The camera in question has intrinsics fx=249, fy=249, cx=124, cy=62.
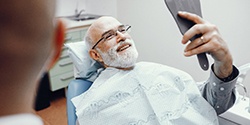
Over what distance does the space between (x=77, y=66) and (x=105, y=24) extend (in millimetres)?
349

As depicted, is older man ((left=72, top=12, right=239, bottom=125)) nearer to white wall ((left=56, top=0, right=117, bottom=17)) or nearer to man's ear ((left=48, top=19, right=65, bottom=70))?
man's ear ((left=48, top=19, right=65, bottom=70))

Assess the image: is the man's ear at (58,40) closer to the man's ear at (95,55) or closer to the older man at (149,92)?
the older man at (149,92)

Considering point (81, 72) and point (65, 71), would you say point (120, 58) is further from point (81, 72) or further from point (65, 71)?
point (65, 71)

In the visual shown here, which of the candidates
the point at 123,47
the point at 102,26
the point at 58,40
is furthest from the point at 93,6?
the point at 58,40

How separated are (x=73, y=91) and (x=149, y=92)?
0.47 meters

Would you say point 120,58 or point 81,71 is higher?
point 120,58

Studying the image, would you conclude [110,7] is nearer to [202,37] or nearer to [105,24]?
[105,24]

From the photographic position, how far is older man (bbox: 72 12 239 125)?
1213mm

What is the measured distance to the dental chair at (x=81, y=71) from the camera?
1528mm

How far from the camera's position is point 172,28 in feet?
7.61

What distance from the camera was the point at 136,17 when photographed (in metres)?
2.62

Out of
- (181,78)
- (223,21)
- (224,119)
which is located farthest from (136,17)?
(224,119)

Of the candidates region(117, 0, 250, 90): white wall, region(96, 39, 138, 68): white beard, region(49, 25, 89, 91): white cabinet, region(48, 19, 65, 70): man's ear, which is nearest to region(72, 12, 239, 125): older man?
region(96, 39, 138, 68): white beard

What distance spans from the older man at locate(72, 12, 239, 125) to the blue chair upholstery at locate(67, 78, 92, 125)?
0.16 ft
